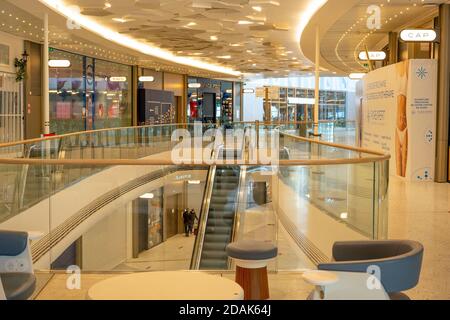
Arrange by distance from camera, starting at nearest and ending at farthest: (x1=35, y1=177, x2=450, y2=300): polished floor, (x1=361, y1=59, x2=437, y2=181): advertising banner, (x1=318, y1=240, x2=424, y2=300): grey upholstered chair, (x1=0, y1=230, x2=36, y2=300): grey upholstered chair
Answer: (x1=318, y1=240, x2=424, y2=300): grey upholstered chair
(x1=0, y1=230, x2=36, y2=300): grey upholstered chair
(x1=35, y1=177, x2=450, y2=300): polished floor
(x1=361, y1=59, x2=437, y2=181): advertising banner

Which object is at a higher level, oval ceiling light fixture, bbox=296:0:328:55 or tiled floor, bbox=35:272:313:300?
oval ceiling light fixture, bbox=296:0:328:55

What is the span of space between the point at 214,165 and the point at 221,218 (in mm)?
3230

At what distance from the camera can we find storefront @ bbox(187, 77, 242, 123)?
37.1m

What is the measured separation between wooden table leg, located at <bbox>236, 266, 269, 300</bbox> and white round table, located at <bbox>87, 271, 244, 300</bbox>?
3.57ft

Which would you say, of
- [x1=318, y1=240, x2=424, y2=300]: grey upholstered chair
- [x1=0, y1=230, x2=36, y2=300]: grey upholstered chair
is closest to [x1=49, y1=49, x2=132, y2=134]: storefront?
[x1=0, y1=230, x2=36, y2=300]: grey upholstered chair

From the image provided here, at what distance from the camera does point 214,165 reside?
576 centimetres

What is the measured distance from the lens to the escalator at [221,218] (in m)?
6.68

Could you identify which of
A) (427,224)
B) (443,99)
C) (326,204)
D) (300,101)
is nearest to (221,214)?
(326,204)

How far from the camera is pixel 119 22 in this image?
1611 centimetres

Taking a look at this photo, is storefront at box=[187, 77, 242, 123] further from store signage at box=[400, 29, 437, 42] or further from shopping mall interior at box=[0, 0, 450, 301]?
store signage at box=[400, 29, 437, 42]

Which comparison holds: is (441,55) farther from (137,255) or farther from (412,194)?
(137,255)

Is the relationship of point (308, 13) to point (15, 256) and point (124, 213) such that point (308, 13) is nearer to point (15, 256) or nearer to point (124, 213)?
point (124, 213)

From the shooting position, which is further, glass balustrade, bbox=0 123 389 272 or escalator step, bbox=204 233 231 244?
escalator step, bbox=204 233 231 244
